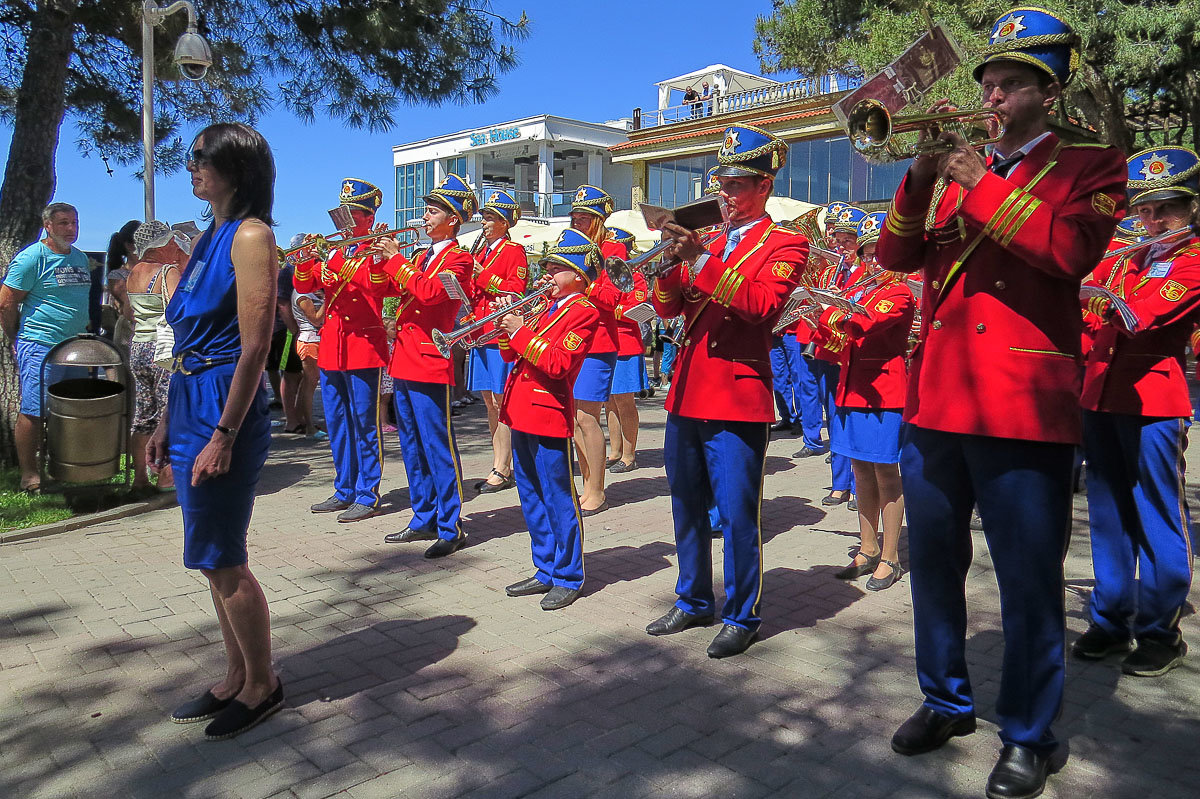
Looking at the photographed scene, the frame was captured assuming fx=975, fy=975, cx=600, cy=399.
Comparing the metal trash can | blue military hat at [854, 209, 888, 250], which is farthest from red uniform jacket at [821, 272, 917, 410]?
the metal trash can

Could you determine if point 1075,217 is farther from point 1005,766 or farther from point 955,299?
point 1005,766

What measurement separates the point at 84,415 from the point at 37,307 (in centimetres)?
124

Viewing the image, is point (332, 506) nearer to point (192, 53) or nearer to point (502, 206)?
point (502, 206)

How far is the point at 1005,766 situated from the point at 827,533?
3.63m

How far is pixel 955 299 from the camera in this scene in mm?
3047

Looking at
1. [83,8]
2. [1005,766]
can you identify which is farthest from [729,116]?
[1005,766]

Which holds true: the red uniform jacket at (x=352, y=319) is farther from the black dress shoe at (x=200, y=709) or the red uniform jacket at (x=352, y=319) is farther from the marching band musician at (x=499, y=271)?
the black dress shoe at (x=200, y=709)

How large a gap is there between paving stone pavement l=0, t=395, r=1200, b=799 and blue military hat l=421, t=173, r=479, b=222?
225cm

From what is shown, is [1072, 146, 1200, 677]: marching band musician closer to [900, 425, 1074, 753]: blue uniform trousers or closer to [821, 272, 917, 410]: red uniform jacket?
[821, 272, 917, 410]: red uniform jacket

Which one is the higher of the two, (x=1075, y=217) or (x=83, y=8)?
(x=83, y=8)

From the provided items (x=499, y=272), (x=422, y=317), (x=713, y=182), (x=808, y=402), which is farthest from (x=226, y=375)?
(x=808, y=402)

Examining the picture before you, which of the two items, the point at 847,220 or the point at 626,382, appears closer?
the point at 847,220

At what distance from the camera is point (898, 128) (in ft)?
9.07

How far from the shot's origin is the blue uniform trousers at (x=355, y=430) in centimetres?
681
